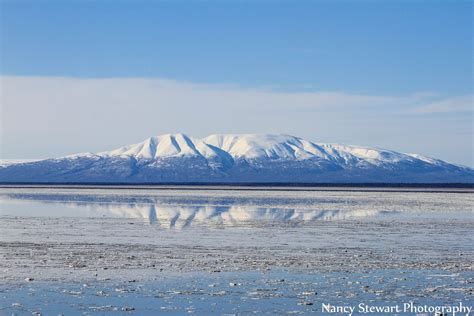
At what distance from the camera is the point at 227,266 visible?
19391 millimetres

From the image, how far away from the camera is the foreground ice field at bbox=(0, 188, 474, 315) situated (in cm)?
1495

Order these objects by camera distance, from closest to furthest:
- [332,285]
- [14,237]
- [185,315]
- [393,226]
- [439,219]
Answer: [185,315] → [332,285] → [14,237] → [393,226] → [439,219]

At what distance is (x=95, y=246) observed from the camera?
23984mm

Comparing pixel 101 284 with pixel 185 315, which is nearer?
pixel 185 315

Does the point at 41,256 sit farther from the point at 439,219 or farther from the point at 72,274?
the point at 439,219

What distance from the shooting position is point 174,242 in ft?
83.1

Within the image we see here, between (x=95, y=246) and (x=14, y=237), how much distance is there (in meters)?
4.23

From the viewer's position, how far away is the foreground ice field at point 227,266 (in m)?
15.0

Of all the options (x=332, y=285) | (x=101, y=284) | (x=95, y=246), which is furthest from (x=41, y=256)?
(x=332, y=285)

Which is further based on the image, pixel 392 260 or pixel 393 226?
pixel 393 226

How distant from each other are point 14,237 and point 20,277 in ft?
30.8

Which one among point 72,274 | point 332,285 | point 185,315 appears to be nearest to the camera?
point 185,315

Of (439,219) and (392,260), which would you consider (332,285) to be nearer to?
(392,260)

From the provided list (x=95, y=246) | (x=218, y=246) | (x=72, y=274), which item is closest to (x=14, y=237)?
(x=95, y=246)
